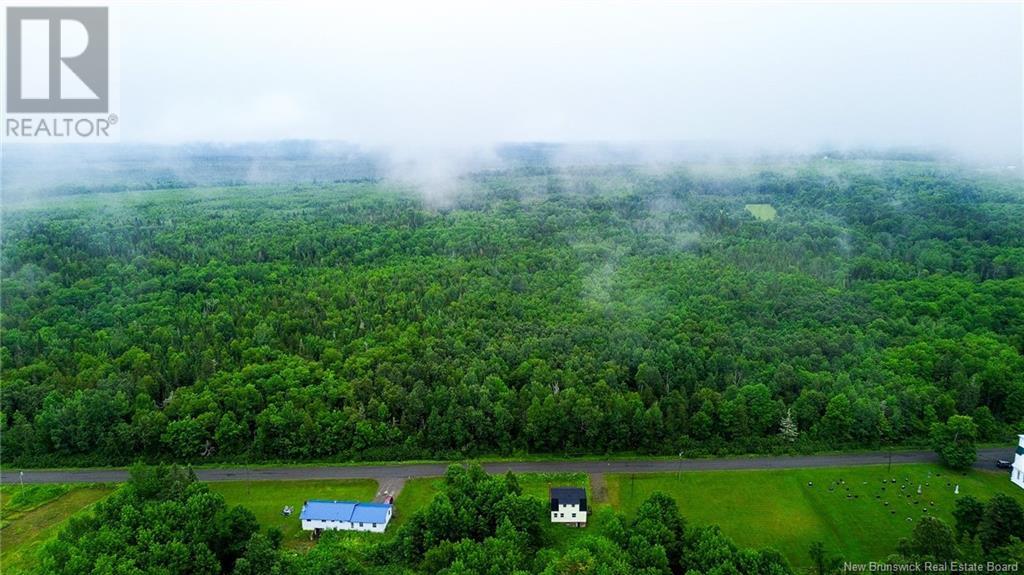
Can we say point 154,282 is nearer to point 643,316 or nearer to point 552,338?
point 552,338

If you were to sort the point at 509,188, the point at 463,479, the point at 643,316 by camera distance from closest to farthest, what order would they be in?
the point at 463,479 < the point at 643,316 < the point at 509,188

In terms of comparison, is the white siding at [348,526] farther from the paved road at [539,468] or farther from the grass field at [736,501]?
the paved road at [539,468]

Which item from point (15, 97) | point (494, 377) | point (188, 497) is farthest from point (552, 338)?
point (15, 97)

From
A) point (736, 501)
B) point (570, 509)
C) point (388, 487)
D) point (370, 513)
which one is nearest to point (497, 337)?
point (388, 487)

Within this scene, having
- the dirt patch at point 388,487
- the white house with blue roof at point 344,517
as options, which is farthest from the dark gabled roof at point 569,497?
the dirt patch at point 388,487

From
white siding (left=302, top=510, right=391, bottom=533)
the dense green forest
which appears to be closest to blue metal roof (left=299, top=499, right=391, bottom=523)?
white siding (left=302, top=510, right=391, bottom=533)

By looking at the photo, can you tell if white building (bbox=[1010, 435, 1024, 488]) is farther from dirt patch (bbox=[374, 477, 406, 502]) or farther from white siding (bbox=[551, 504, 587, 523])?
dirt patch (bbox=[374, 477, 406, 502])
